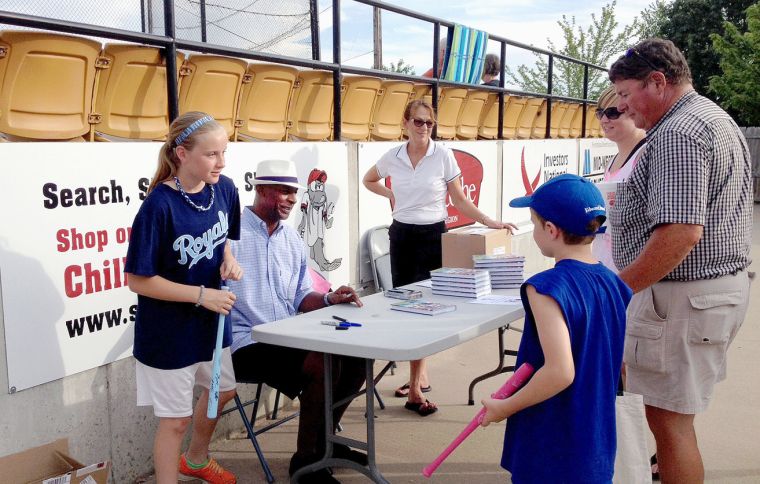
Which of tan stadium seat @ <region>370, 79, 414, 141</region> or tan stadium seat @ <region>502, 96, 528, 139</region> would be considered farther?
tan stadium seat @ <region>502, 96, 528, 139</region>

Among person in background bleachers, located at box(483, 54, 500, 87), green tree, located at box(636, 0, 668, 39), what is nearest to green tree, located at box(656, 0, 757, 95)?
green tree, located at box(636, 0, 668, 39)

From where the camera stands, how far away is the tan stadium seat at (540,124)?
9328 millimetres

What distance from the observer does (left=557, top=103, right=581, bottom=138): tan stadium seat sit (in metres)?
10.4

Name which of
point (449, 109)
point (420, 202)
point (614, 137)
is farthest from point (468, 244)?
point (449, 109)

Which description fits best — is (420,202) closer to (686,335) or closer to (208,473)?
(208,473)

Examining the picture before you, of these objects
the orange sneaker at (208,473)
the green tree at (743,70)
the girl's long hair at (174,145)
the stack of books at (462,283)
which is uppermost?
the green tree at (743,70)

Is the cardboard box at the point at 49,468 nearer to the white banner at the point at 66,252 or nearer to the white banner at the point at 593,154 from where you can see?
the white banner at the point at 66,252

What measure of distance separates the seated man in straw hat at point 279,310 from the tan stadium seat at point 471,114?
4106mm

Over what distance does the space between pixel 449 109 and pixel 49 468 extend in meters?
5.11

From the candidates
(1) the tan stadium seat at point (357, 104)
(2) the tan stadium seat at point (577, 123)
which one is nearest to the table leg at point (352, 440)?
(1) the tan stadium seat at point (357, 104)

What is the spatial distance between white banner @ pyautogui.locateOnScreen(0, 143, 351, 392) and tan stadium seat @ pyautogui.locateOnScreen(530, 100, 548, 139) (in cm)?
670

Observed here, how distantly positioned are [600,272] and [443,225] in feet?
8.49

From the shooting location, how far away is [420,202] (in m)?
4.58

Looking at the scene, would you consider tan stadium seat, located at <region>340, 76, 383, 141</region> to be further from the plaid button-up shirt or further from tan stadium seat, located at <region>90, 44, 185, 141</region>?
the plaid button-up shirt
